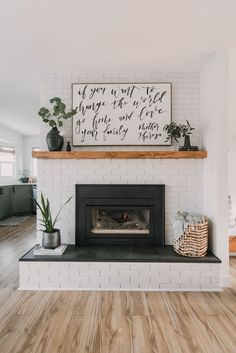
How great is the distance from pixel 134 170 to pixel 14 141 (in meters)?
5.35

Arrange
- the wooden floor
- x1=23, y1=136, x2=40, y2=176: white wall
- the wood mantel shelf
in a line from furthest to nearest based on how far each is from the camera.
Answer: x1=23, y1=136, x2=40, y2=176: white wall < the wood mantel shelf < the wooden floor

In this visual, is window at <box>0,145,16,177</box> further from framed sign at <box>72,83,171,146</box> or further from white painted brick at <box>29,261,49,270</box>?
A: white painted brick at <box>29,261,49,270</box>

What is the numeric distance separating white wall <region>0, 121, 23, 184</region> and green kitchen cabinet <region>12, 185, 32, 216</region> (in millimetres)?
480

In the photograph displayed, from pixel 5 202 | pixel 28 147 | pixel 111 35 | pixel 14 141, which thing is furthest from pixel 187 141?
pixel 28 147

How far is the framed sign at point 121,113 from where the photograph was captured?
3.04 metres

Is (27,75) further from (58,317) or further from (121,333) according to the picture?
(121,333)

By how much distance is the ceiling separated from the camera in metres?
1.85

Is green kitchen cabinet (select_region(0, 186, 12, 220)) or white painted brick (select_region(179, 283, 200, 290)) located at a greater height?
green kitchen cabinet (select_region(0, 186, 12, 220))

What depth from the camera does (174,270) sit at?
8.30 feet

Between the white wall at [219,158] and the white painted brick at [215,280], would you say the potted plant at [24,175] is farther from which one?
the white painted brick at [215,280]

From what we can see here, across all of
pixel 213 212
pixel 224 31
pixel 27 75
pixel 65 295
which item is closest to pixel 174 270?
pixel 213 212

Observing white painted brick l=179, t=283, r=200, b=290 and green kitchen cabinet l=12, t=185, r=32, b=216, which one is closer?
white painted brick l=179, t=283, r=200, b=290

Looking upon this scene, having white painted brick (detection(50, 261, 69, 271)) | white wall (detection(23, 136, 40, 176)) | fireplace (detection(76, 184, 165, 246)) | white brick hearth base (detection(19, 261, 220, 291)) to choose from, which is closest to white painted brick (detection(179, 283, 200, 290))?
white brick hearth base (detection(19, 261, 220, 291))

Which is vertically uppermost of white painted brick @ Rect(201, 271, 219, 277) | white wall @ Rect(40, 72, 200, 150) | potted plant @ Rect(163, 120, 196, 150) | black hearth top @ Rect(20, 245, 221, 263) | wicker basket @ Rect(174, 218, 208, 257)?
white wall @ Rect(40, 72, 200, 150)
